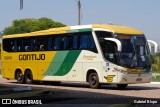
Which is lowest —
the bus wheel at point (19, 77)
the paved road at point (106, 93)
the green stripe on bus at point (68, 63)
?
the paved road at point (106, 93)

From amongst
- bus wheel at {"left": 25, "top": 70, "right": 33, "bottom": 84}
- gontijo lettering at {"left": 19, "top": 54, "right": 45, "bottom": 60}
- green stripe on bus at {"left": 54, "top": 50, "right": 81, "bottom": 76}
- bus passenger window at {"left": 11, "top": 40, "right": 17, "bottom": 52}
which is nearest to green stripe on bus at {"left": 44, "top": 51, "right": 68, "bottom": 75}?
green stripe on bus at {"left": 54, "top": 50, "right": 81, "bottom": 76}

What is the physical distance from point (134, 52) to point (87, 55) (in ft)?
8.57

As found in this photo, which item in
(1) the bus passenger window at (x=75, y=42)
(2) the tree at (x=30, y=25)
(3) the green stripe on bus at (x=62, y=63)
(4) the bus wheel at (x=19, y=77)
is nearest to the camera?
(1) the bus passenger window at (x=75, y=42)

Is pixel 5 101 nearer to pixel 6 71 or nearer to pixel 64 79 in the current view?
pixel 64 79

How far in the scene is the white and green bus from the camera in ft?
73.8

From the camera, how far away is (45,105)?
41.8ft

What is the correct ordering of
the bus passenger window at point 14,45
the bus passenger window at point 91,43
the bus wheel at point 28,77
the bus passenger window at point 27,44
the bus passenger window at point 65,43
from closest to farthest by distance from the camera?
the bus passenger window at point 91,43 < the bus passenger window at point 65,43 < the bus passenger window at point 27,44 < the bus wheel at point 28,77 < the bus passenger window at point 14,45

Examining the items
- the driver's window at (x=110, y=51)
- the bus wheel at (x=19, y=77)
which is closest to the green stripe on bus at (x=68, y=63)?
the driver's window at (x=110, y=51)

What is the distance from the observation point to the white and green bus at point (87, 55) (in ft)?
73.8

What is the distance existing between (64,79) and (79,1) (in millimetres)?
14060

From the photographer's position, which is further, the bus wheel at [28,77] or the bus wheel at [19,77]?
the bus wheel at [19,77]

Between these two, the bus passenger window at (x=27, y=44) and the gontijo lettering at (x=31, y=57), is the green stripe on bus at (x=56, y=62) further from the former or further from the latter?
the bus passenger window at (x=27, y=44)

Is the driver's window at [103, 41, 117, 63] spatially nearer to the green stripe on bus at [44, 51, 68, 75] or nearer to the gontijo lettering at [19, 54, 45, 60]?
the green stripe on bus at [44, 51, 68, 75]

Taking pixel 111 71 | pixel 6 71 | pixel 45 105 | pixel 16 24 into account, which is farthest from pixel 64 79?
pixel 16 24
